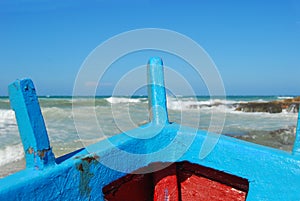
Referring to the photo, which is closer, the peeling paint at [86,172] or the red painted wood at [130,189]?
the peeling paint at [86,172]

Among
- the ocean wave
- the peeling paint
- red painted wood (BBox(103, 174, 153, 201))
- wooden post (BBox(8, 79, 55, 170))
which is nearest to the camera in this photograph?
wooden post (BBox(8, 79, 55, 170))

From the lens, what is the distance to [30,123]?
3.69 ft

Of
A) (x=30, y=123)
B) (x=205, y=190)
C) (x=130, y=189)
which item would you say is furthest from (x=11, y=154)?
(x=30, y=123)

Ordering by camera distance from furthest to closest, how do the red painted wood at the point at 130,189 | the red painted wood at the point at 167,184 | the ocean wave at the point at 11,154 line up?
the ocean wave at the point at 11,154 → the red painted wood at the point at 167,184 → the red painted wood at the point at 130,189

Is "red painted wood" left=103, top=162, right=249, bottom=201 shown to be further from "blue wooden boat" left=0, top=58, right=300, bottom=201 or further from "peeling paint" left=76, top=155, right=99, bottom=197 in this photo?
"peeling paint" left=76, top=155, right=99, bottom=197

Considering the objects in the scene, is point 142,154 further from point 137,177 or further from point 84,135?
point 84,135

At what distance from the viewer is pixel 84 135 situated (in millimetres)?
9102

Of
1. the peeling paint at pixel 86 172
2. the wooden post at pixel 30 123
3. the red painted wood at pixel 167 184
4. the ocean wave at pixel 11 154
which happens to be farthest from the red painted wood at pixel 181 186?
the ocean wave at pixel 11 154

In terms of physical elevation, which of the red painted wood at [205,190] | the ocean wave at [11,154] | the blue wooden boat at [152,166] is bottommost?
the ocean wave at [11,154]

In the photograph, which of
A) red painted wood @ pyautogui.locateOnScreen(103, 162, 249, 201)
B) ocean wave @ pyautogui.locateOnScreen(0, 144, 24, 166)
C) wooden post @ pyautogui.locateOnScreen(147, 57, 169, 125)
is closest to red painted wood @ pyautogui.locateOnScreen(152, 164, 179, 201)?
red painted wood @ pyautogui.locateOnScreen(103, 162, 249, 201)

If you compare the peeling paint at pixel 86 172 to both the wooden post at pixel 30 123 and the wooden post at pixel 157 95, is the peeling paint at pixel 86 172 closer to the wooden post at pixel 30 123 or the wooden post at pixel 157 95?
the wooden post at pixel 30 123

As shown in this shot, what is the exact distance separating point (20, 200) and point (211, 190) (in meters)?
1.00

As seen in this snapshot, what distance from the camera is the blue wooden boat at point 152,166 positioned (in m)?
1.14

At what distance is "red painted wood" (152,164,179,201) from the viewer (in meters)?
1.71
